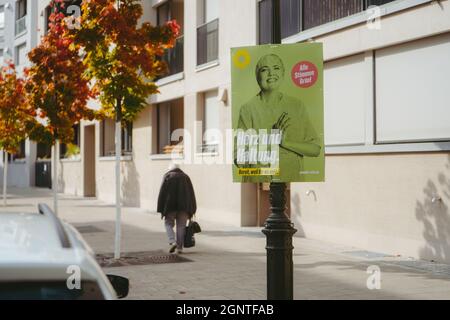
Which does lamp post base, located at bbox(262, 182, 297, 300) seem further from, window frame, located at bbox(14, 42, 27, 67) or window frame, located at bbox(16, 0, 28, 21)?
window frame, located at bbox(16, 0, 28, 21)

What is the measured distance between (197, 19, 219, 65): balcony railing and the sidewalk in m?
6.09

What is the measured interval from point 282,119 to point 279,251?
1335mm

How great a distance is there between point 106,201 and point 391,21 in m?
18.7

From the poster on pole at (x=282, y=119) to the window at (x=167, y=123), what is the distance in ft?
46.8

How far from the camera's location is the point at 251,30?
16656mm

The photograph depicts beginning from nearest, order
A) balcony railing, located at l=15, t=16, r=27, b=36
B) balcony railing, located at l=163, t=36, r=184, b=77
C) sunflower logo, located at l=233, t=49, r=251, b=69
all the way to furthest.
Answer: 1. sunflower logo, located at l=233, t=49, r=251, b=69
2. balcony railing, located at l=163, t=36, r=184, b=77
3. balcony railing, located at l=15, t=16, r=27, b=36

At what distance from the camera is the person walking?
11852 mm

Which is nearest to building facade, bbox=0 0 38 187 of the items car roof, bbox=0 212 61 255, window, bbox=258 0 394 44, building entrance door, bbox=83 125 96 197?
building entrance door, bbox=83 125 96 197

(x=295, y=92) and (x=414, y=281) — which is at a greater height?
(x=295, y=92)

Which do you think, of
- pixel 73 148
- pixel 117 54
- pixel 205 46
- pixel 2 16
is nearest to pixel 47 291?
pixel 117 54

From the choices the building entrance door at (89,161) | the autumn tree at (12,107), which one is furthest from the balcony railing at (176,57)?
the building entrance door at (89,161)

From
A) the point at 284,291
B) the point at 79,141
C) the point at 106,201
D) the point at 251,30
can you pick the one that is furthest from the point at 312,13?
the point at 79,141
